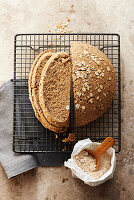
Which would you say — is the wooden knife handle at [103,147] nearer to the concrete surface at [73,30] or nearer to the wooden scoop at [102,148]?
the wooden scoop at [102,148]

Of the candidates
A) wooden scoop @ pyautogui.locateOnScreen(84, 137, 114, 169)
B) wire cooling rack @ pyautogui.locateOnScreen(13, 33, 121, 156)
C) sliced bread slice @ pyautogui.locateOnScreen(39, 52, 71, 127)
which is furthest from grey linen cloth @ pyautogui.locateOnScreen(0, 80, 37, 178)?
wooden scoop @ pyautogui.locateOnScreen(84, 137, 114, 169)

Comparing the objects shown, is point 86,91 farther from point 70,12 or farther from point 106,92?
point 70,12

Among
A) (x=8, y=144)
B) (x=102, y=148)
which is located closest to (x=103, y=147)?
(x=102, y=148)

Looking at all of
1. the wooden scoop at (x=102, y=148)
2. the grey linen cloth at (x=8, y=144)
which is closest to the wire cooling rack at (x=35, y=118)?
the grey linen cloth at (x=8, y=144)

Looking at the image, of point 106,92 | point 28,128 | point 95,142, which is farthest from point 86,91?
point 28,128

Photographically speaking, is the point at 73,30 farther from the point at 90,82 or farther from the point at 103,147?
the point at 103,147
